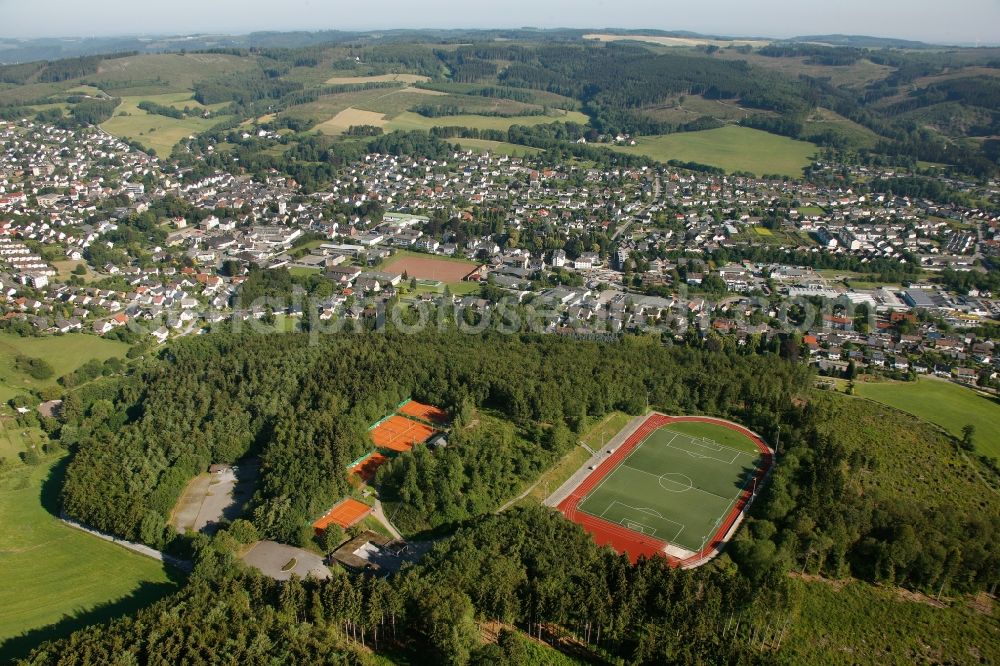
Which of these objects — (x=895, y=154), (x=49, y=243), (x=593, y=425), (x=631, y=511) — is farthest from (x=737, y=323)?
(x=895, y=154)

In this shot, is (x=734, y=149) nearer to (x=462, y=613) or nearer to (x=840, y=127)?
(x=840, y=127)

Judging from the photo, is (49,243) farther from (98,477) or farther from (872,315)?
(872,315)

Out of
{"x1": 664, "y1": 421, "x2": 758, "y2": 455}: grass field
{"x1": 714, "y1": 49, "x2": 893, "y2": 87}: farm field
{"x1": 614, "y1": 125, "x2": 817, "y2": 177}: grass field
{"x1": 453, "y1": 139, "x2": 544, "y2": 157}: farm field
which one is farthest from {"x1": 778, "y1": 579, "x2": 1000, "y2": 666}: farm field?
{"x1": 714, "y1": 49, "x2": 893, "y2": 87}: farm field

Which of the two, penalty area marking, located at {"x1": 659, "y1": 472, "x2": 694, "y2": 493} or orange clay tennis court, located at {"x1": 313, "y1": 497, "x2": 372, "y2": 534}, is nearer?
orange clay tennis court, located at {"x1": 313, "y1": 497, "x2": 372, "y2": 534}

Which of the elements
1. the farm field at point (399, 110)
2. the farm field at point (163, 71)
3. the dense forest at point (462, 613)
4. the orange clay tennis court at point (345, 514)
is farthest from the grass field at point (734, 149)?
the farm field at point (163, 71)

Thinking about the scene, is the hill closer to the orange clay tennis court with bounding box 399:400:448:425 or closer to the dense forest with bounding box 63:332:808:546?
the dense forest with bounding box 63:332:808:546
